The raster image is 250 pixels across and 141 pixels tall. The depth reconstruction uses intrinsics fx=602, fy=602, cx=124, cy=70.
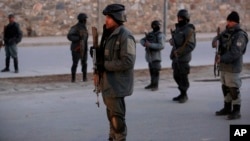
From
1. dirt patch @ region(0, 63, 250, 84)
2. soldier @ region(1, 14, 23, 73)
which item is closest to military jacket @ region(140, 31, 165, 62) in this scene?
dirt patch @ region(0, 63, 250, 84)

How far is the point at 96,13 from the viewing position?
82.4 feet

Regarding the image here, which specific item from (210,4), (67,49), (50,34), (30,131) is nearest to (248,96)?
(30,131)

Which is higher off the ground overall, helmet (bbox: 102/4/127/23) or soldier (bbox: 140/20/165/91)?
helmet (bbox: 102/4/127/23)

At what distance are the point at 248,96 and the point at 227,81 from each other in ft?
9.40

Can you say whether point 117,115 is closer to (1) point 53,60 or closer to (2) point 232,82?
(2) point 232,82

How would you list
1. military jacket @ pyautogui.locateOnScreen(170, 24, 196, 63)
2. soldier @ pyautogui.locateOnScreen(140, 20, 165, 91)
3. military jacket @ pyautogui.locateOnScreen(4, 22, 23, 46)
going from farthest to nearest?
1. military jacket @ pyautogui.locateOnScreen(4, 22, 23, 46)
2. soldier @ pyautogui.locateOnScreen(140, 20, 165, 91)
3. military jacket @ pyautogui.locateOnScreen(170, 24, 196, 63)

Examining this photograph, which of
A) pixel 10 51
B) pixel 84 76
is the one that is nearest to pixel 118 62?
pixel 84 76

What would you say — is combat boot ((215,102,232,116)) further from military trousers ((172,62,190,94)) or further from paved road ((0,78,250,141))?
military trousers ((172,62,190,94))

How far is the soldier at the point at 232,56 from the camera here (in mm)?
9250

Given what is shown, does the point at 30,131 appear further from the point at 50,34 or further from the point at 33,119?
the point at 50,34

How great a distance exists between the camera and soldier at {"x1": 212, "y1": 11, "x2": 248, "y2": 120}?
364 inches

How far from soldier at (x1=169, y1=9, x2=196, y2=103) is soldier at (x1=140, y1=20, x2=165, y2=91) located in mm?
1348

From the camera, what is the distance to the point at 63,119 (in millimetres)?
9734

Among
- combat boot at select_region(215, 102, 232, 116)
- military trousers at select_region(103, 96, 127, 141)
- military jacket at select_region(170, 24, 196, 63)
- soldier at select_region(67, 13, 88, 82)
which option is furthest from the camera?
soldier at select_region(67, 13, 88, 82)
